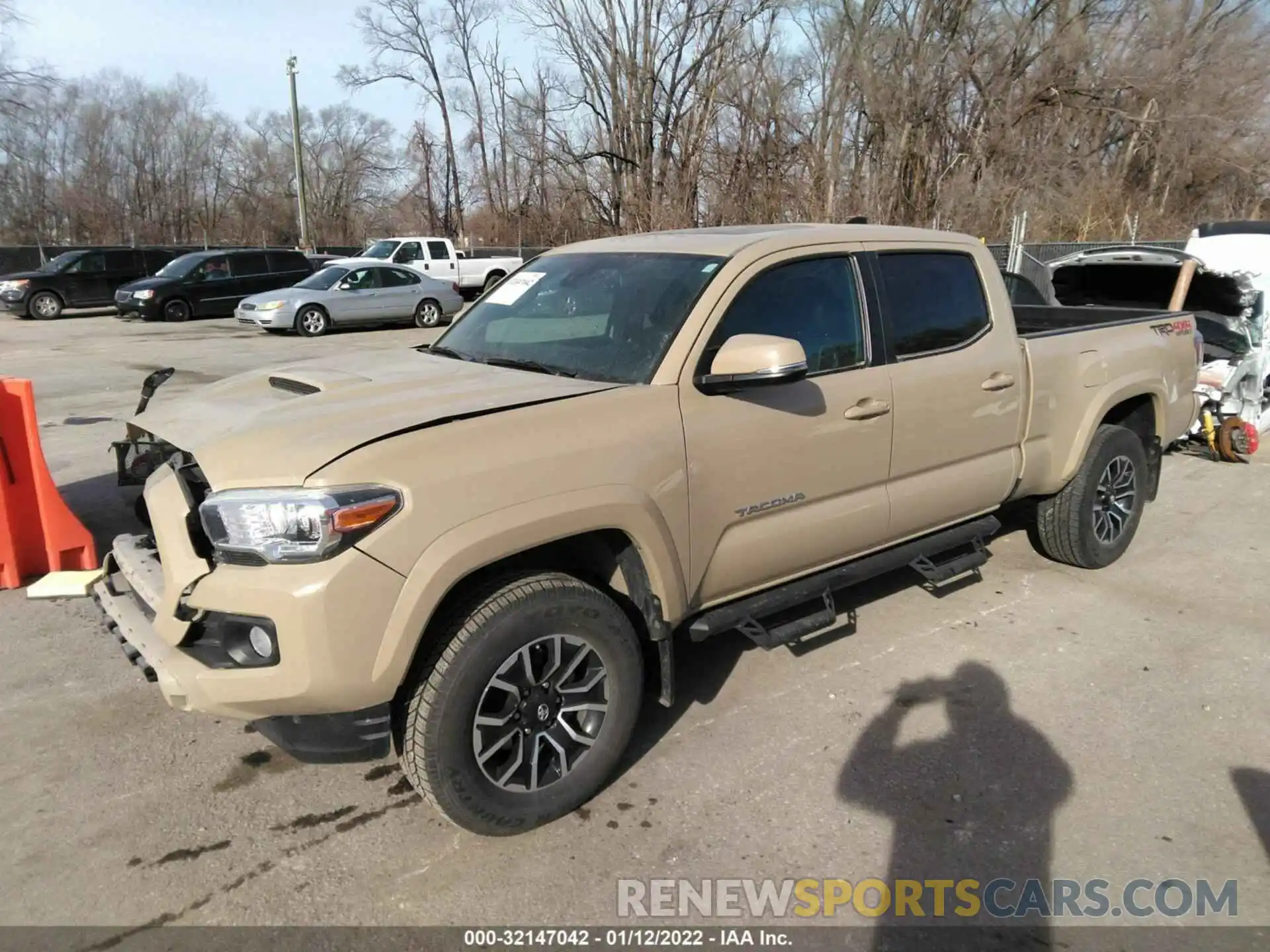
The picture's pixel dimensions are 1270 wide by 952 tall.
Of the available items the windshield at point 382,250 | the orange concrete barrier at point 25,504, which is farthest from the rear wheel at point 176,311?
the orange concrete barrier at point 25,504

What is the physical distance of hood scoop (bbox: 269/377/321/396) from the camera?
3344 millimetres

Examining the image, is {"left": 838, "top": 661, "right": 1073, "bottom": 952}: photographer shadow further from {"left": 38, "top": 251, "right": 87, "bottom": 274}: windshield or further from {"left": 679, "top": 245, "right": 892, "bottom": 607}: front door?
{"left": 38, "top": 251, "right": 87, "bottom": 274}: windshield

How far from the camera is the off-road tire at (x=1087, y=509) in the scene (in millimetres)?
5023

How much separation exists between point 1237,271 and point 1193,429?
1618 mm

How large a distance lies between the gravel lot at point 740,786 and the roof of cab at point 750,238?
1.89 metres

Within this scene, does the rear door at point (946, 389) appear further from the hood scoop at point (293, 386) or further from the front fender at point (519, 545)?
the hood scoop at point (293, 386)

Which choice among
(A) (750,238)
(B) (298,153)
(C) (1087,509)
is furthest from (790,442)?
(B) (298,153)

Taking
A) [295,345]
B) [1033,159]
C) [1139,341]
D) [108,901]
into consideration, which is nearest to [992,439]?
[1139,341]

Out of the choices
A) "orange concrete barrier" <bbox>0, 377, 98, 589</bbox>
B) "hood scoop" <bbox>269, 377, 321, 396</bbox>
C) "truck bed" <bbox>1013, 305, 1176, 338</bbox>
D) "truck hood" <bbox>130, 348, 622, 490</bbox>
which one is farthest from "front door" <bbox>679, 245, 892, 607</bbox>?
"orange concrete barrier" <bbox>0, 377, 98, 589</bbox>

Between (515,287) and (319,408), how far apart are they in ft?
4.88

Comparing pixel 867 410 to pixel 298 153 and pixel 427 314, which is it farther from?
pixel 298 153

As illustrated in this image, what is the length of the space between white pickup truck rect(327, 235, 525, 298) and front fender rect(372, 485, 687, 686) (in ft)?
72.7

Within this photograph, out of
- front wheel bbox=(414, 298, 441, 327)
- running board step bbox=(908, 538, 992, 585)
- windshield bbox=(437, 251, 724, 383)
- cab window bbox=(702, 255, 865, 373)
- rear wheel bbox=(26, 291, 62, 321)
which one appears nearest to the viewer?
windshield bbox=(437, 251, 724, 383)

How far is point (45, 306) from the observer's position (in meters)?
22.5
